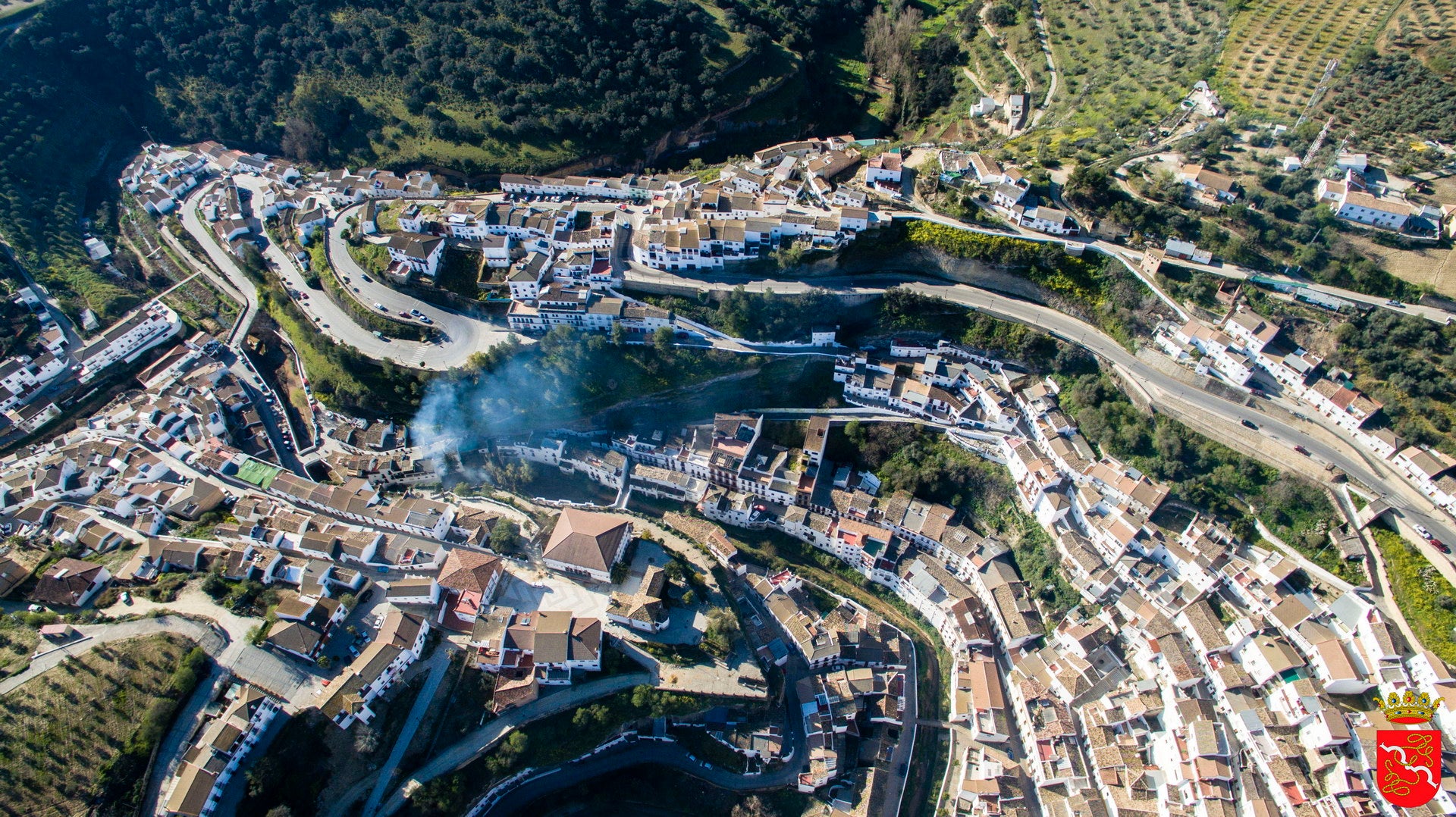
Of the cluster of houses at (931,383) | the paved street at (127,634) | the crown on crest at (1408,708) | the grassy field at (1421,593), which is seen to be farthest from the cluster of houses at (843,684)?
the paved street at (127,634)

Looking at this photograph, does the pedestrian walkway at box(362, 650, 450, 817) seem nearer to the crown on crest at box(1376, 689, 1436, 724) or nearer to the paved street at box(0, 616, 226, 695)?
the paved street at box(0, 616, 226, 695)

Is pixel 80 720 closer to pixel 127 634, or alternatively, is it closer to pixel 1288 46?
pixel 127 634

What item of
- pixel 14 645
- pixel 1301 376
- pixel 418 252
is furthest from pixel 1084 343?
pixel 14 645

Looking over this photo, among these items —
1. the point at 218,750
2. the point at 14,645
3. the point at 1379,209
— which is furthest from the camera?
the point at 1379,209

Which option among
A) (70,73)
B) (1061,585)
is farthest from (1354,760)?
(70,73)

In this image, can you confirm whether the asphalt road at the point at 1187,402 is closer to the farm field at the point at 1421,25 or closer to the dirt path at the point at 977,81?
the dirt path at the point at 977,81

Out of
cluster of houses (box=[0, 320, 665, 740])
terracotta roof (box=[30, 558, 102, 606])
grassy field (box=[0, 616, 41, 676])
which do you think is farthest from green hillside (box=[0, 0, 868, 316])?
grassy field (box=[0, 616, 41, 676])

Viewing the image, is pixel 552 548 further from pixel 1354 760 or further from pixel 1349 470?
pixel 1349 470
